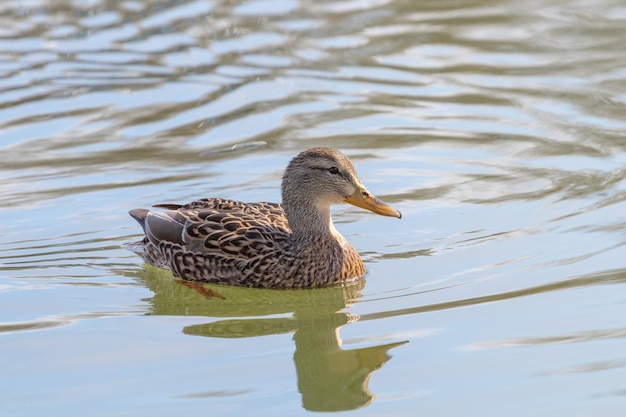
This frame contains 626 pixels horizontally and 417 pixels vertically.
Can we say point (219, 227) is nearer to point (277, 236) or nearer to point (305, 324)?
point (277, 236)

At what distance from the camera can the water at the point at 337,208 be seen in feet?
22.2

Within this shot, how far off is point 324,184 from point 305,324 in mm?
1338

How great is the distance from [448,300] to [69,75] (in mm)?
7290

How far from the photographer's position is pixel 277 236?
901 cm

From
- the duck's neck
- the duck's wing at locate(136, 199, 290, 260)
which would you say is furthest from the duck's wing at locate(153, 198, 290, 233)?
the duck's neck

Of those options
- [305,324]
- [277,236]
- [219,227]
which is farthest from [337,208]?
[305,324]

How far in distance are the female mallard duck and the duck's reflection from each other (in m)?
0.11

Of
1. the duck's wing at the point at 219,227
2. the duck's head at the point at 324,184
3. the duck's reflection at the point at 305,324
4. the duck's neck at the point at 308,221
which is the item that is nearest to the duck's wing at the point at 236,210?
the duck's wing at the point at 219,227

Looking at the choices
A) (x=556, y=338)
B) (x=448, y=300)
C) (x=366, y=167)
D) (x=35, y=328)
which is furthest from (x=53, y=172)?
(x=556, y=338)

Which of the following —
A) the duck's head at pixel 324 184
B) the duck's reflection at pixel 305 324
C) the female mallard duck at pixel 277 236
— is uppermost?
the duck's head at pixel 324 184

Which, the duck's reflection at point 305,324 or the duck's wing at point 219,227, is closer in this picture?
the duck's reflection at point 305,324

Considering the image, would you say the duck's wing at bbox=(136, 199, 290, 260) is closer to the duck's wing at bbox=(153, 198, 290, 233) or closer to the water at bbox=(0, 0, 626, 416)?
the duck's wing at bbox=(153, 198, 290, 233)

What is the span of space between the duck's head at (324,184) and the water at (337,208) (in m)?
0.51

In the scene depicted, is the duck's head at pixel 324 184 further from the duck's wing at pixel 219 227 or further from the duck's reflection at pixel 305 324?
the duck's reflection at pixel 305 324
